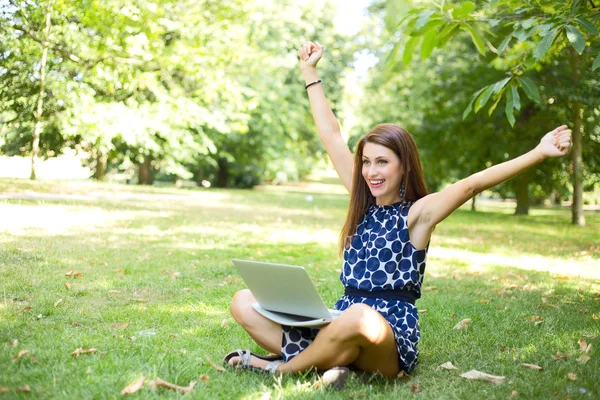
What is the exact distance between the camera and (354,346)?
276 cm

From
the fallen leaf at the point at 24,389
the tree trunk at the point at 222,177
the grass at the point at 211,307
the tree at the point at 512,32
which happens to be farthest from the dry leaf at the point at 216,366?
the tree trunk at the point at 222,177

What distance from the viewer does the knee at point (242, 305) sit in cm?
323

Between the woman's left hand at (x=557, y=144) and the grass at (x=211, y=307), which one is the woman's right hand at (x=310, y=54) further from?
the grass at (x=211, y=307)

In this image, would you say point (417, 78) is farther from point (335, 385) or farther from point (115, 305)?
point (335, 385)

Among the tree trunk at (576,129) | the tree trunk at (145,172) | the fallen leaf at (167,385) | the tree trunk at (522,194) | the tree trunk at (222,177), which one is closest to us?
the fallen leaf at (167,385)

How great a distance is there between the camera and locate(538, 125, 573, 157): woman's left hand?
272 centimetres

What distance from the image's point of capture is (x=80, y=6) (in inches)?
422

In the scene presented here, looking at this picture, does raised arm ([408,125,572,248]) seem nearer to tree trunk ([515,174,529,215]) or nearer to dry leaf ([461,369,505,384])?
dry leaf ([461,369,505,384])

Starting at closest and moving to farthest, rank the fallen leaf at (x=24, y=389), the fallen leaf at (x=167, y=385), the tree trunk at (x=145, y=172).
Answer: the fallen leaf at (x=24, y=389) → the fallen leaf at (x=167, y=385) → the tree trunk at (x=145, y=172)

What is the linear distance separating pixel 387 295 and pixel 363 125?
70.7 ft

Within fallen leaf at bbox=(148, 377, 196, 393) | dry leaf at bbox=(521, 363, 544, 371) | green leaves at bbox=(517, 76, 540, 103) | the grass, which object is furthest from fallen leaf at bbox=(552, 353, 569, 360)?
fallen leaf at bbox=(148, 377, 196, 393)

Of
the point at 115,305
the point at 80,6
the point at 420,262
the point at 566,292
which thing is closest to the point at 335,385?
the point at 420,262

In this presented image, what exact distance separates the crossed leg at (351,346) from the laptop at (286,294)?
0.09 m

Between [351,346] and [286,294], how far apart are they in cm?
39
